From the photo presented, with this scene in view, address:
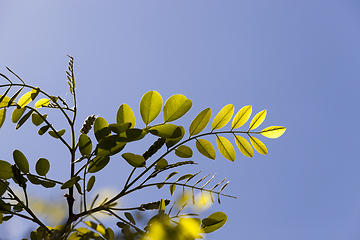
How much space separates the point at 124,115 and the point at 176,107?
0.28 feet

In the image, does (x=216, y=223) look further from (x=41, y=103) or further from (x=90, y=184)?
(x=41, y=103)

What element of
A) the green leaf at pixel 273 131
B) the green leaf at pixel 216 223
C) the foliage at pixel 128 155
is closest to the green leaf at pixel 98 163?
the foliage at pixel 128 155

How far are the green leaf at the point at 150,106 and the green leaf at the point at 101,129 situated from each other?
0.21 feet

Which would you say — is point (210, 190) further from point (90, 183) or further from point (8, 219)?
point (8, 219)

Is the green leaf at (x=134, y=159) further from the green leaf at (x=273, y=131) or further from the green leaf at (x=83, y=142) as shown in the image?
the green leaf at (x=273, y=131)

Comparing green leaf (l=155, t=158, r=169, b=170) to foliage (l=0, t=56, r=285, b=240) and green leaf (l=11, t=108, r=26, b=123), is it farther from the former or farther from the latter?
green leaf (l=11, t=108, r=26, b=123)

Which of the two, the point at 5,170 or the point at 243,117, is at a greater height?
the point at 243,117

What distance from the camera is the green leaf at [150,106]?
45cm

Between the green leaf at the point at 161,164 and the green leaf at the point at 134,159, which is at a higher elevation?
the green leaf at the point at 161,164

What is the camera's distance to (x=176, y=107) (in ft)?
1.49

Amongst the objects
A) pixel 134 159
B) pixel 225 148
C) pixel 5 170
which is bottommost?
pixel 5 170

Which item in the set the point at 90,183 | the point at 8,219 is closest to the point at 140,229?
the point at 90,183

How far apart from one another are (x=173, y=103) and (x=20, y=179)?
0.26 m

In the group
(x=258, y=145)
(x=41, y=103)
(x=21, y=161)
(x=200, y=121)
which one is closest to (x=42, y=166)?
(x=21, y=161)
